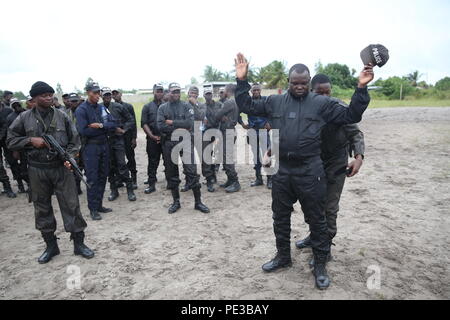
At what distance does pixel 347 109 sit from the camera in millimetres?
2975

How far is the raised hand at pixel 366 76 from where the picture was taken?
275 cm

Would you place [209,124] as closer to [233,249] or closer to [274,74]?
[233,249]

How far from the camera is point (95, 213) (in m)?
5.44

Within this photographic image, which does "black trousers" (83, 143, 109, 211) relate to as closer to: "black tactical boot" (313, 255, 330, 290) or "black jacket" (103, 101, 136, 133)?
"black jacket" (103, 101, 136, 133)

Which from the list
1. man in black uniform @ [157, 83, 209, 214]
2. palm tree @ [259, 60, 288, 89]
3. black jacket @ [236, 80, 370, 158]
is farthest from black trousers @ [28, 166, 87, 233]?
palm tree @ [259, 60, 288, 89]

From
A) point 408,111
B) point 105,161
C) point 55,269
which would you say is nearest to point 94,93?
point 105,161

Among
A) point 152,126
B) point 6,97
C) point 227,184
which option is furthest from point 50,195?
point 6,97

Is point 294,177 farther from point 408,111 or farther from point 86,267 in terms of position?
point 408,111

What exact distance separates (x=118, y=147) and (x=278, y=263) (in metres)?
4.08

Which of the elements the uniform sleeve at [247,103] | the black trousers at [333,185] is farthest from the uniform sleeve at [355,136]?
the uniform sleeve at [247,103]

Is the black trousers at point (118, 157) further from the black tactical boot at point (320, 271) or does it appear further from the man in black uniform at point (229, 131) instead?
the black tactical boot at point (320, 271)

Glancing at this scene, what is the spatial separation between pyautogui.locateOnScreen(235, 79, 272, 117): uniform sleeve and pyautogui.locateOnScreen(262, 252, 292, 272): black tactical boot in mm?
1615

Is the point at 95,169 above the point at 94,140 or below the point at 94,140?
below

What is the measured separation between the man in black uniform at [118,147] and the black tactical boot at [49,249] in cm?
228
